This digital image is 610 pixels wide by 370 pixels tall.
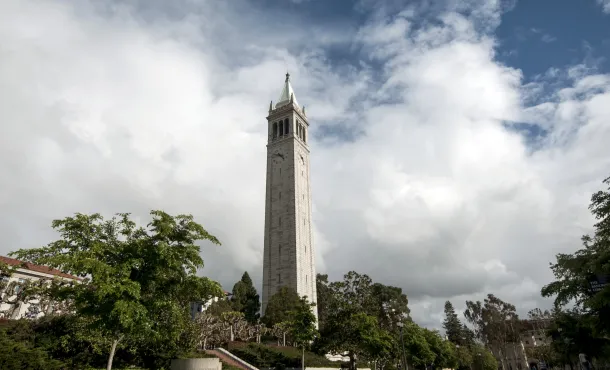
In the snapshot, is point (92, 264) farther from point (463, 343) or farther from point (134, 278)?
point (463, 343)

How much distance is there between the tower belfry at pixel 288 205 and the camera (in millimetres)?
64938

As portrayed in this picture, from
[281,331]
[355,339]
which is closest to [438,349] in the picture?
[281,331]

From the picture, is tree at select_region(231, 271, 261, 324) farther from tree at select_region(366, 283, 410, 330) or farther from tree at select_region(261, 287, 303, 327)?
tree at select_region(366, 283, 410, 330)

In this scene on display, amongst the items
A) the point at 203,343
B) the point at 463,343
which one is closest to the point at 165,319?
the point at 203,343

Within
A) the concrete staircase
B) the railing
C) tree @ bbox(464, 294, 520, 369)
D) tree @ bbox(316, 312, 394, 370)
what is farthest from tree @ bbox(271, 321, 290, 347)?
tree @ bbox(464, 294, 520, 369)

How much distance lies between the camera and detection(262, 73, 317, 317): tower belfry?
64.9m

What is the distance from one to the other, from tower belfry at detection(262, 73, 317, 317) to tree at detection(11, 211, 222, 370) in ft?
149

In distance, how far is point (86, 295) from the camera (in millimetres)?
16109

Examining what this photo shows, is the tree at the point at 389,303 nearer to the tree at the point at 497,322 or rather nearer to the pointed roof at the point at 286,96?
the tree at the point at 497,322

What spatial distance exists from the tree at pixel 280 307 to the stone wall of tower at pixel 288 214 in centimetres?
808

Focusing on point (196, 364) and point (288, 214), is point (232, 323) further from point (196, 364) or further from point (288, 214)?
point (288, 214)

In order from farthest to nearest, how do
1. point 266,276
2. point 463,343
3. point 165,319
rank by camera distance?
1. point 463,343
2. point 266,276
3. point 165,319

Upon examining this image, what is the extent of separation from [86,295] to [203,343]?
2619cm

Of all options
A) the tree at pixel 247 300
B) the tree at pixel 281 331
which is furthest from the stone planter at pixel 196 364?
the tree at pixel 247 300
